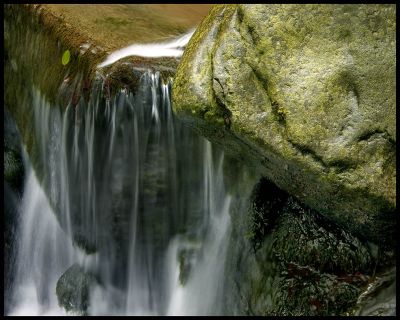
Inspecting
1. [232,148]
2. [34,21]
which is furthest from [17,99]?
[232,148]

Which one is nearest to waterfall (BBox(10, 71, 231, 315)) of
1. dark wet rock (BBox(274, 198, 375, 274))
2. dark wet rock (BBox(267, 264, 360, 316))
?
dark wet rock (BBox(274, 198, 375, 274))

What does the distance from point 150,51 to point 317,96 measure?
2.39 metres

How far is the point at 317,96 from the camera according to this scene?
3586 millimetres

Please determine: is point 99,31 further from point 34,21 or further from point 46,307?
point 46,307

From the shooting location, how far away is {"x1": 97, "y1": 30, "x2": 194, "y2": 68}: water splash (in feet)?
17.2

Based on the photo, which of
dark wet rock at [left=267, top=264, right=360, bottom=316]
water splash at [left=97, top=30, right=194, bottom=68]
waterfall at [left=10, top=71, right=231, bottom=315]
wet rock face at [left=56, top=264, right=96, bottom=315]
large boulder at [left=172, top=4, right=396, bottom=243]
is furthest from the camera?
wet rock face at [left=56, top=264, right=96, bottom=315]

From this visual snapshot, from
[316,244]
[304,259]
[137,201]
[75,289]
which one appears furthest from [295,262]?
[75,289]

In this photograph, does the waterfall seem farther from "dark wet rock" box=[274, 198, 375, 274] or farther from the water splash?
"dark wet rock" box=[274, 198, 375, 274]

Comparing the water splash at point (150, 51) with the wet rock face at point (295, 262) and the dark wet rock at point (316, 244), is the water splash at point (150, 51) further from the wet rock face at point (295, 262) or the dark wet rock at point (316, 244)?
the dark wet rock at point (316, 244)

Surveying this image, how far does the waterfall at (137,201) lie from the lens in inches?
199

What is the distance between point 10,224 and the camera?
7.17 m

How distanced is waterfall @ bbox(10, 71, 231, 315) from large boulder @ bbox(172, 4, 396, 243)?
4.19 feet

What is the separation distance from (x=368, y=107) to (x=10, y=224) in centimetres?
538

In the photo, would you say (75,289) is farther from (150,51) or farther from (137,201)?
(150,51)
